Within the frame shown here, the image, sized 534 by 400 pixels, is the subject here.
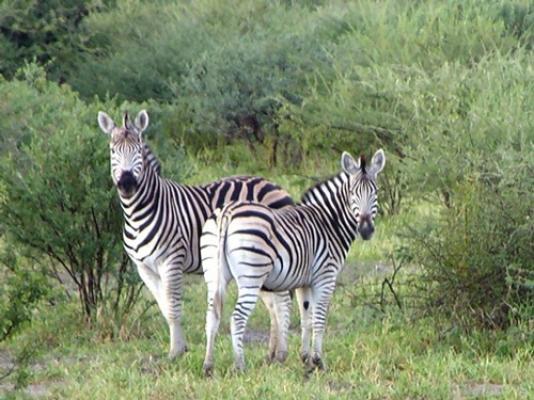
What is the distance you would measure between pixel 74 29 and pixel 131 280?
1611 cm

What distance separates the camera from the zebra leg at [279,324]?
988 cm

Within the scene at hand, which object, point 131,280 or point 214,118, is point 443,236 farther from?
point 214,118

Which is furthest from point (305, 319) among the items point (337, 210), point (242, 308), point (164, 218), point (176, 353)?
point (164, 218)

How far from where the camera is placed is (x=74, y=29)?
27.0m

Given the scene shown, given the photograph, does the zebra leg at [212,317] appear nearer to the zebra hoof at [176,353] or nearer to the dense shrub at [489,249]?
the zebra hoof at [176,353]

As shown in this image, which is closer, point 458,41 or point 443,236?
point 443,236

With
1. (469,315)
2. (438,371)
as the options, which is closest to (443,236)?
(469,315)

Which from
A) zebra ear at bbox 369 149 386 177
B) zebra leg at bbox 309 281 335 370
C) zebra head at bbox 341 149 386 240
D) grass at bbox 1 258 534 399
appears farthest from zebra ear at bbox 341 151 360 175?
grass at bbox 1 258 534 399

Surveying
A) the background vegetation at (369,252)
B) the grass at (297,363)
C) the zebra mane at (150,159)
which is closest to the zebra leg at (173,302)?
the grass at (297,363)

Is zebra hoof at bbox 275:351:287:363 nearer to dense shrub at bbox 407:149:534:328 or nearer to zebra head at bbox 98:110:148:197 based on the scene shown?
dense shrub at bbox 407:149:534:328

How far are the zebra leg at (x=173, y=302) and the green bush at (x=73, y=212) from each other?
139 cm

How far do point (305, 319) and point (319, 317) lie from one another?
0.67 feet

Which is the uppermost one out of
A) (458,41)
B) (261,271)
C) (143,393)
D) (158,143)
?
(458,41)

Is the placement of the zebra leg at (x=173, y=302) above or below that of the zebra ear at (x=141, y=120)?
below
